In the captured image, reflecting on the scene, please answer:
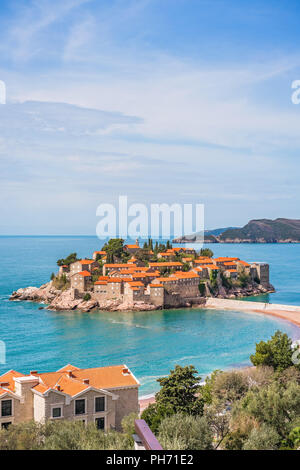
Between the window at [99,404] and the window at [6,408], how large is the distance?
2490 millimetres

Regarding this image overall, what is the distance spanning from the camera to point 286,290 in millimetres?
63156

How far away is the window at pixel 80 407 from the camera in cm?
1405

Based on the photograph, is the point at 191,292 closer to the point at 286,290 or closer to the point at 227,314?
the point at 227,314

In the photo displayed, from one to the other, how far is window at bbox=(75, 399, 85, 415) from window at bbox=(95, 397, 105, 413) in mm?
419

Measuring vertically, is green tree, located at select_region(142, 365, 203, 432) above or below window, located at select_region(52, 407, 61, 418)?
below

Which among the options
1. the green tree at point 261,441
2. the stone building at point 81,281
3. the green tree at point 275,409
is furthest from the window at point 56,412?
the stone building at point 81,281

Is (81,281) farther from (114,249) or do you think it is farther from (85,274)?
(114,249)

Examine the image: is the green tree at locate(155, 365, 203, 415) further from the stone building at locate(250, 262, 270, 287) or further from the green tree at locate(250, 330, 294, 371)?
the stone building at locate(250, 262, 270, 287)

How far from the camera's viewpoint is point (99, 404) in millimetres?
14398

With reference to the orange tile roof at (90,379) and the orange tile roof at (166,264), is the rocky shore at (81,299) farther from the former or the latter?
the orange tile roof at (90,379)

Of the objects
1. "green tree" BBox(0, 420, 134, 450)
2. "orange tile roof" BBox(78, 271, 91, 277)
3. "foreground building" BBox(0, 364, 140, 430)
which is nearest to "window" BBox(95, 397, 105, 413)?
"foreground building" BBox(0, 364, 140, 430)

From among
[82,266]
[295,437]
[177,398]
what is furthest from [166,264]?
[295,437]

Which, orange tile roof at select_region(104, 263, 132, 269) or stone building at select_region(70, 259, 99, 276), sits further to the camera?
stone building at select_region(70, 259, 99, 276)

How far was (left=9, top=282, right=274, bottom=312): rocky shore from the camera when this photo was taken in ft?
157
